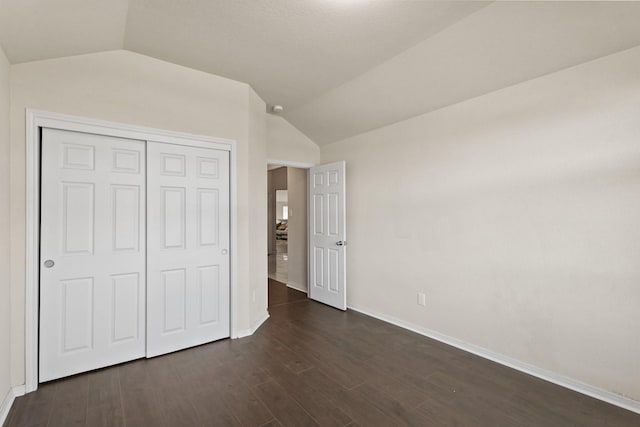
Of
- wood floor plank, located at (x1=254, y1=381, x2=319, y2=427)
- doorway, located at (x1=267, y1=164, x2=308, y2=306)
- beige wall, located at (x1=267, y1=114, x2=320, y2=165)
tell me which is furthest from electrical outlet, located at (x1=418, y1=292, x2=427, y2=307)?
beige wall, located at (x1=267, y1=114, x2=320, y2=165)

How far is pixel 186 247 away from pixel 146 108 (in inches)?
52.6

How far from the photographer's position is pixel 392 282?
3656 mm

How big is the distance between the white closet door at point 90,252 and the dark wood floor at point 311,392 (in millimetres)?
238

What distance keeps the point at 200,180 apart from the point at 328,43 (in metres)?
1.75

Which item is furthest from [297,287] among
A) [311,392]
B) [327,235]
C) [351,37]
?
[351,37]

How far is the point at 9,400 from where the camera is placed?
204cm

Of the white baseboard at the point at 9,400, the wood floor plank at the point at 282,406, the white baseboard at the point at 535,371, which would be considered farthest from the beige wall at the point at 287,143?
the white baseboard at the point at 9,400

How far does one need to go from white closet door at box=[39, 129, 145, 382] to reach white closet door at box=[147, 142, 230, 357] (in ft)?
0.34

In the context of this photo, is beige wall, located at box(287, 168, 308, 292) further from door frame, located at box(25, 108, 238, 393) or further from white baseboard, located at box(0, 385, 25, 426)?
white baseboard, located at box(0, 385, 25, 426)

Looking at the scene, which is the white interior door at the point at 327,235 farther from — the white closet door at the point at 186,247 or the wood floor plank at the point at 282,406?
the wood floor plank at the point at 282,406

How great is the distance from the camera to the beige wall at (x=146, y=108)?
7.22 feet

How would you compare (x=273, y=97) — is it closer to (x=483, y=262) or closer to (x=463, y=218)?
(x=463, y=218)

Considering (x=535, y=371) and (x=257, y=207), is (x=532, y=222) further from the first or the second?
(x=257, y=207)

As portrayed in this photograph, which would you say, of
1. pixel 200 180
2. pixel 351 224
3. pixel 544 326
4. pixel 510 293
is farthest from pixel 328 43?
pixel 544 326
